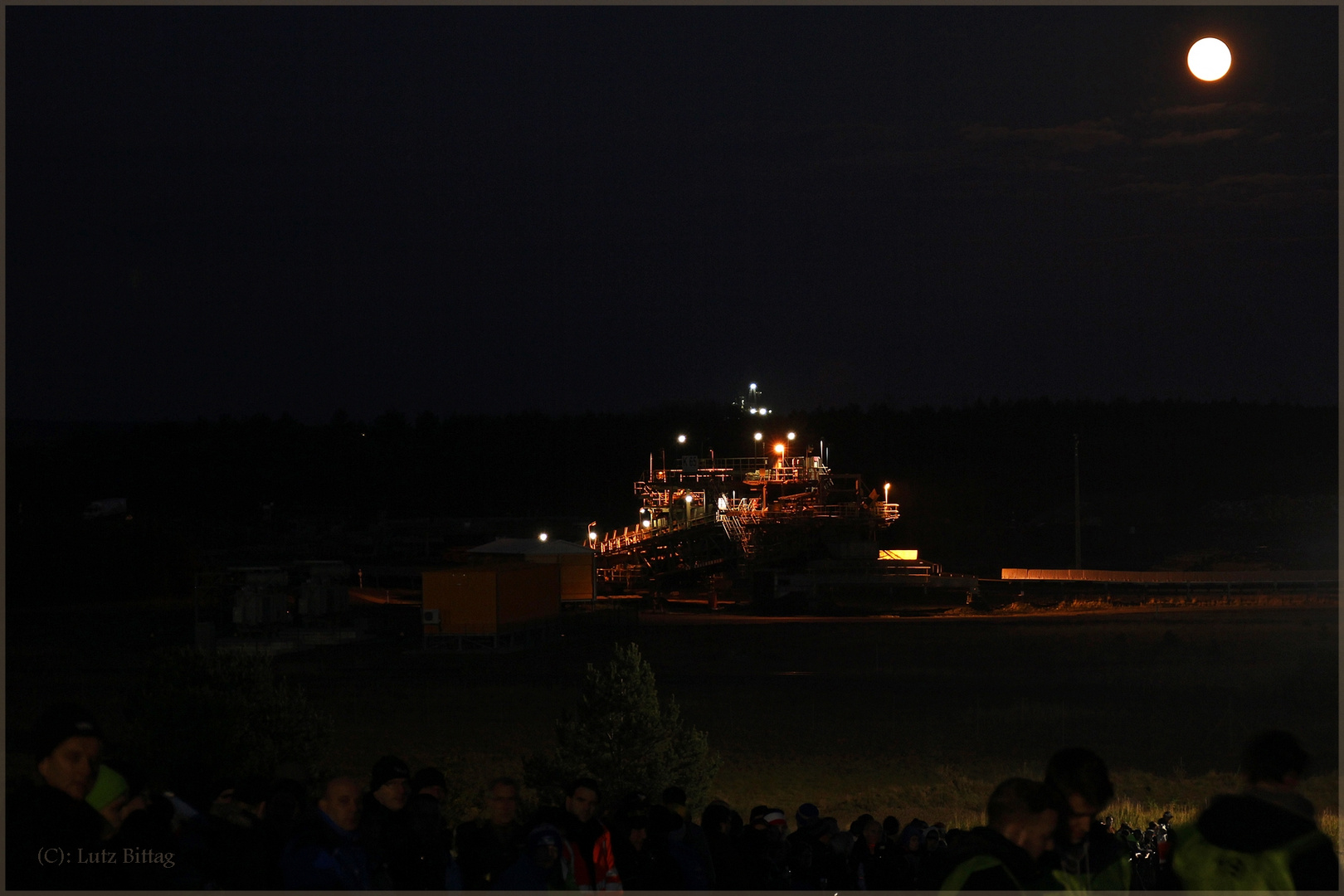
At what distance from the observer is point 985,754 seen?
13.9 meters

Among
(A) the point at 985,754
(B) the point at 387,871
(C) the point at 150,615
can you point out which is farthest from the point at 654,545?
(B) the point at 387,871

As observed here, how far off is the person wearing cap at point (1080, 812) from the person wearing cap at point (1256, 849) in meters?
0.27

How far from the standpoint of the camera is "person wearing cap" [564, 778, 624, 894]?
4297mm

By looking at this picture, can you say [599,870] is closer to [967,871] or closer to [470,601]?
[967,871]

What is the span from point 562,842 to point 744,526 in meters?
36.7

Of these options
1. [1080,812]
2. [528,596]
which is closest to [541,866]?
[1080,812]

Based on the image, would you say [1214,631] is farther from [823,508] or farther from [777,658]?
[823,508]

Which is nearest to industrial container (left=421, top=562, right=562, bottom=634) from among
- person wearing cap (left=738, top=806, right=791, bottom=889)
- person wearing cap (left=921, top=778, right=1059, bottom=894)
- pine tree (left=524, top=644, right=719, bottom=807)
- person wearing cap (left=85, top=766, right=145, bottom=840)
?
pine tree (left=524, top=644, right=719, bottom=807)

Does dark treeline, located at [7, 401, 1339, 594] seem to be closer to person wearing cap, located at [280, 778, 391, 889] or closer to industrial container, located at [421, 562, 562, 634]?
industrial container, located at [421, 562, 562, 634]

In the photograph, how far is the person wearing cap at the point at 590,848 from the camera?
169 inches

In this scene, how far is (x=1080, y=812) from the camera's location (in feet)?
11.9

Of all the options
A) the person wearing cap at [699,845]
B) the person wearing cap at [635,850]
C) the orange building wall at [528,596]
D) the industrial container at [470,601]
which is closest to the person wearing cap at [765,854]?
the person wearing cap at [699,845]

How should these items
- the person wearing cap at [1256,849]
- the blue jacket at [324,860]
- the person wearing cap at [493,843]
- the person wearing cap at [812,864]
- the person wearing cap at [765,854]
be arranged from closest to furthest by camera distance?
1. the person wearing cap at [1256,849]
2. the blue jacket at [324,860]
3. the person wearing cap at [493,843]
4. the person wearing cap at [765,854]
5. the person wearing cap at [812,864]

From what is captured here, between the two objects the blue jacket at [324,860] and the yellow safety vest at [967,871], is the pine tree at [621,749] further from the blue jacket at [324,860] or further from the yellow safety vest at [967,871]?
the yellow safety vest at [967,871]
